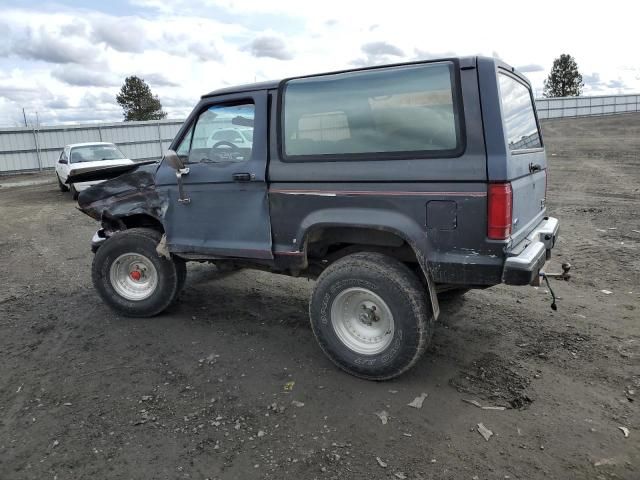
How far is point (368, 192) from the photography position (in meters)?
3.30

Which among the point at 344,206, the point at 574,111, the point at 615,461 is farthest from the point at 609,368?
the point at 574,111

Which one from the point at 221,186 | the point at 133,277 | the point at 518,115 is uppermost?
the point at 518,115

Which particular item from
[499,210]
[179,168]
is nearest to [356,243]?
[499,210]

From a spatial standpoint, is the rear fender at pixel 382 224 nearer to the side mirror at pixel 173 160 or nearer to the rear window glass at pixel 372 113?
the rear window glass at pixel 372 113

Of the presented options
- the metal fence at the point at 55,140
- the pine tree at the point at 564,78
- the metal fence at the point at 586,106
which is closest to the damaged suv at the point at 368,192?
the metal fence at the point at 55,140

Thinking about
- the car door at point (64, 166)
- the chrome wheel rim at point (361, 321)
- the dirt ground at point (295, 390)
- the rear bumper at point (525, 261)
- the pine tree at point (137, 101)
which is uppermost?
the pine tree at point (137, 101)

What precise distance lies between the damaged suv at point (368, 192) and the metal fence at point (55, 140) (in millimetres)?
20926

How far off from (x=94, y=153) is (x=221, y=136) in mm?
12030

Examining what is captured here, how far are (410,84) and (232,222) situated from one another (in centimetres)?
182

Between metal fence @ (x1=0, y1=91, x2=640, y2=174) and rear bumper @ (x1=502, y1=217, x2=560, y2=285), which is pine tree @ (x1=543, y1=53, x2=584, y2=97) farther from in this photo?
rear bumper @ (x1=502, y1=217, x2=560, y2=285)

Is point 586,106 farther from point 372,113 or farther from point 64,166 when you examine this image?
point 372,113

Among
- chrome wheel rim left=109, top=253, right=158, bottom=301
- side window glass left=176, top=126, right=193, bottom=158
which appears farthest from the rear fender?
chrome wheel rim left=109, top=253, right=158, bottom=301

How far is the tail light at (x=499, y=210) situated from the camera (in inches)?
114

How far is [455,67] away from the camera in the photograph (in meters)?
3.03
